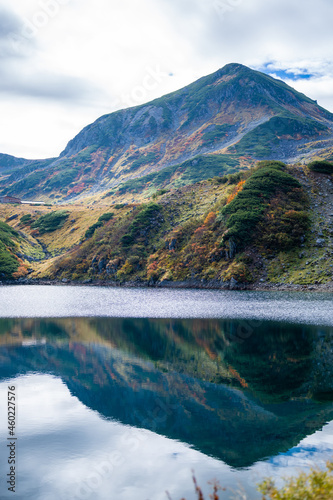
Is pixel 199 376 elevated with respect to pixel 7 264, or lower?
lower

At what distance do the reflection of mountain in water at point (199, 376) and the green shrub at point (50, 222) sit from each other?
380 ft

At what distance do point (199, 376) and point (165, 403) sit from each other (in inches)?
233

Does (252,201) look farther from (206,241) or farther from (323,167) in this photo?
(323,167)

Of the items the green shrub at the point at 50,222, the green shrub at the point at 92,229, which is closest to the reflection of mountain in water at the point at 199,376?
the green shrub at the point at 92,229

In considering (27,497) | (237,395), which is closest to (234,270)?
(237,395)

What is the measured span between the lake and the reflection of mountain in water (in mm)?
96

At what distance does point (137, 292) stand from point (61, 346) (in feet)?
154

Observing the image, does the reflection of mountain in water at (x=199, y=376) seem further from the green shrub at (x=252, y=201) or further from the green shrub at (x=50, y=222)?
the green shrub at (x=50, y=222)

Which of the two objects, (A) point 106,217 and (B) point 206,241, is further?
(A) point 106,217

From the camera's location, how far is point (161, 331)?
45.5 metres

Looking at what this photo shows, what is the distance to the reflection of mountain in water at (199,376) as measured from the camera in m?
19.0

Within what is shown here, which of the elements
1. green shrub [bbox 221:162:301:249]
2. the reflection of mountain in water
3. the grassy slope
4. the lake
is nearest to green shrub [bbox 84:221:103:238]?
the grassy slope

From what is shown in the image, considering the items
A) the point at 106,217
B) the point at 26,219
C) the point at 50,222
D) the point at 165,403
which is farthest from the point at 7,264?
the point at 165,403

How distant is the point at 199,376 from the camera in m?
28.1
